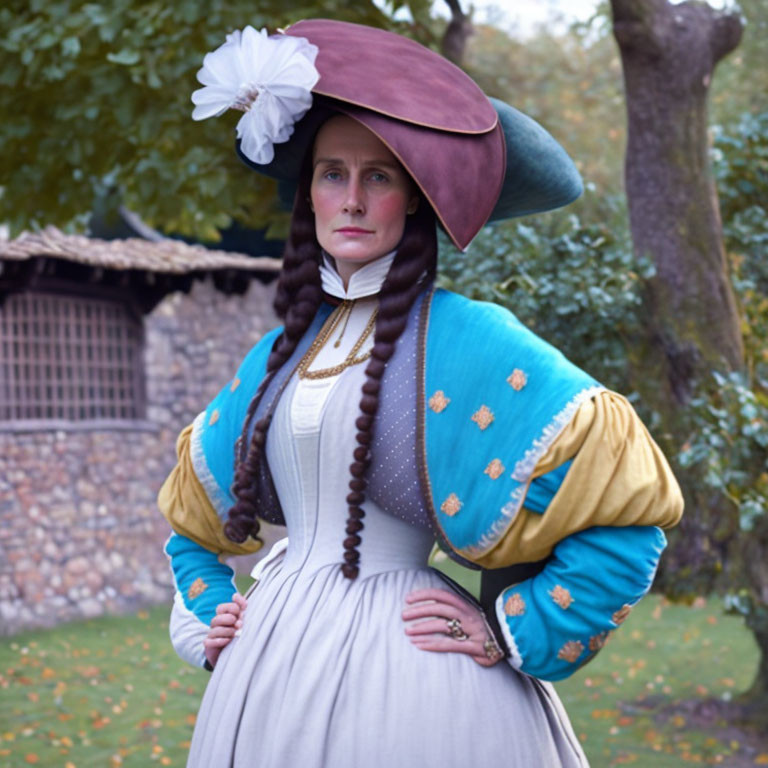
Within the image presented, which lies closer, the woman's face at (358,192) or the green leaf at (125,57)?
the woman's face at (358,192)

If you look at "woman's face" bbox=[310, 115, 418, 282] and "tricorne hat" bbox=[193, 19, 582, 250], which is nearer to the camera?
"tricorne hat" bbox=[193, 19, 582, 250]

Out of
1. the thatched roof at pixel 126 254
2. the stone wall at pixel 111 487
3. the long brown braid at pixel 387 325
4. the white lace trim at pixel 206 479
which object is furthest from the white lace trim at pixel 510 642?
the stone wall at pixel 111 487

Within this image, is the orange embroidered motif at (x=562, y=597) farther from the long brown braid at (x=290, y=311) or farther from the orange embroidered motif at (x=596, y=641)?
the long brown braid at (x=290, y=311)

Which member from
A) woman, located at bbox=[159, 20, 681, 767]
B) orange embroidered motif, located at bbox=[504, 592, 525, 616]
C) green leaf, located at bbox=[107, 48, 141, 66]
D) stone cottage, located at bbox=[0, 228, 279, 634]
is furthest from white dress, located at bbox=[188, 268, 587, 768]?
stone cottage, located at bbox=[0, 228, 279, 634]

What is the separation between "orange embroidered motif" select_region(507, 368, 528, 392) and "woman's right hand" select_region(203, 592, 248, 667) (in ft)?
2.46

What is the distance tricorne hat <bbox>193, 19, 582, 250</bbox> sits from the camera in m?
2.16

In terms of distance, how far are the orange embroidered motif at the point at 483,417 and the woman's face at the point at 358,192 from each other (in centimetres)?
42

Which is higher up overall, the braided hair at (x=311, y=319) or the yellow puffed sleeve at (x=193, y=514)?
the braided hair at (x=311, y=319)

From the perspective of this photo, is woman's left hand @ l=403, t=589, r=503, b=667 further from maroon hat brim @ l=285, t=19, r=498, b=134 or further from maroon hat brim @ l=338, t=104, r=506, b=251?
maroon hat brim @ l=285, t=19, r=498, b=134

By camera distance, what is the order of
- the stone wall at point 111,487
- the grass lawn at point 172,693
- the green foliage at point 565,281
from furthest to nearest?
the stone wall at point 111,487 < the grass lawn at point 172,693 < the green foliage at point 565,281

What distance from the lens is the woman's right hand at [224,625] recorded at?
2346 mm

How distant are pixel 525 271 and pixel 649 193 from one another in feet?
2.79

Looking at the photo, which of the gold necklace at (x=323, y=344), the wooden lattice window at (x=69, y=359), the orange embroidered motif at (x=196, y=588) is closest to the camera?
the gold necklace at (x=323, y=344)

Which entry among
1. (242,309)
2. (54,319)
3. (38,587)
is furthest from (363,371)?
(242,309)
